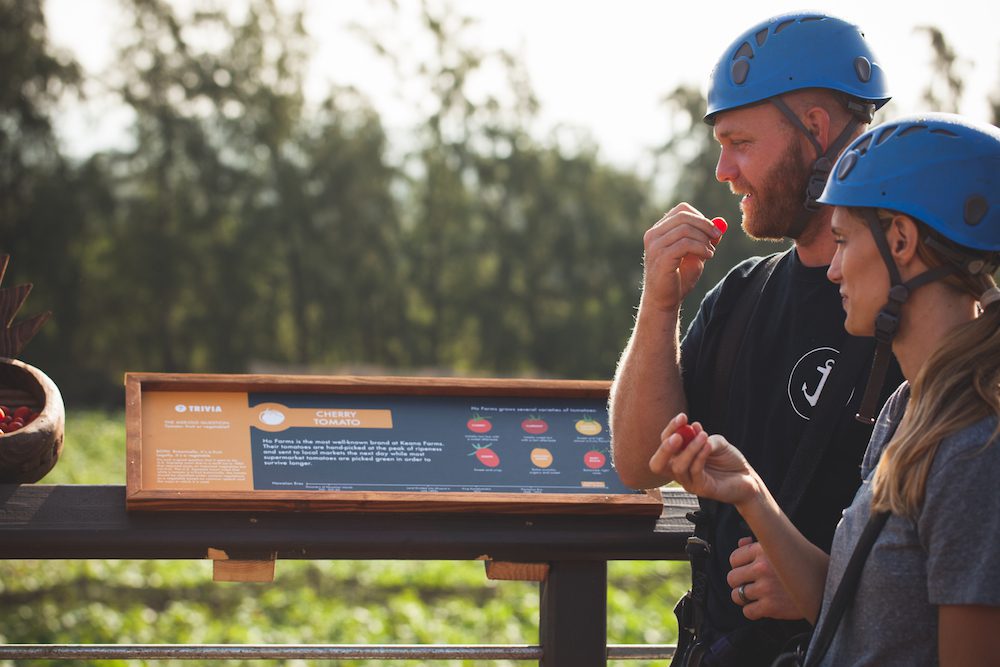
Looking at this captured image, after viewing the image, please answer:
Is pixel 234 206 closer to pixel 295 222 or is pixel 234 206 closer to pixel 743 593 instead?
pixel 295 222

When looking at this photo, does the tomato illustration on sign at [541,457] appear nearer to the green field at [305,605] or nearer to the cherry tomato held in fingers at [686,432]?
the cherry tomato held in fingers at [686,432]

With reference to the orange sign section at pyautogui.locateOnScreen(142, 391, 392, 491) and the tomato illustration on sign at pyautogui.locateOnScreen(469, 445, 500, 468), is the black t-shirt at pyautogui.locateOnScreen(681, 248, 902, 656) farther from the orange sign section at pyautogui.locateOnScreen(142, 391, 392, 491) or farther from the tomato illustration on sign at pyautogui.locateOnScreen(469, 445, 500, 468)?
the orange sign section at pyautogui.locateOnScreen(142, 391, 392, 491)

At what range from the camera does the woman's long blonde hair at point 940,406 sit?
6.13 feet

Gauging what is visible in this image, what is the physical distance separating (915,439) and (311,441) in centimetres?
175

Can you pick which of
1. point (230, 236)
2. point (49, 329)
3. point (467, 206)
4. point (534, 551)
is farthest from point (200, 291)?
point (534, 551)

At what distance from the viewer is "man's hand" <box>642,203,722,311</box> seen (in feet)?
9.07

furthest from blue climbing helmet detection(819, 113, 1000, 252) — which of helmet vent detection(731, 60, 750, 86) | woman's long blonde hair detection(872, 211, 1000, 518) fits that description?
helmet vent detection(731, 60, 750, 86)

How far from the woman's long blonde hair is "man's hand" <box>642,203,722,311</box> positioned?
2.79 ft

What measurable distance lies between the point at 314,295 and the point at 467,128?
7800mm

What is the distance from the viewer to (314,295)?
38.2 meters

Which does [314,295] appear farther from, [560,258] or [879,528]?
[879,528]

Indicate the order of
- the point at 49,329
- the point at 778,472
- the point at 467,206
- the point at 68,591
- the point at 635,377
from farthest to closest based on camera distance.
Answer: the point at 467,206
the point at 49,329
the point at 68,591
the point at 635,377
the point at 778,472

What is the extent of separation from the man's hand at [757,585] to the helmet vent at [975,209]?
0.84m

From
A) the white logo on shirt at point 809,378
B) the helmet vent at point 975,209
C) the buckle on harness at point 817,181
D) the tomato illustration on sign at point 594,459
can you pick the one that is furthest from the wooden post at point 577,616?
the helmet vent at point 975,209
